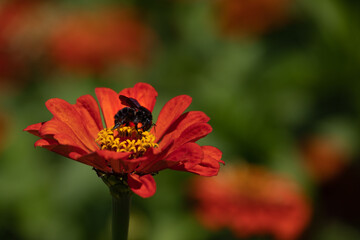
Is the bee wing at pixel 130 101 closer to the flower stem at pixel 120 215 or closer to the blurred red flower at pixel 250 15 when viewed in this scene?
the flower stem at pixel 120 215

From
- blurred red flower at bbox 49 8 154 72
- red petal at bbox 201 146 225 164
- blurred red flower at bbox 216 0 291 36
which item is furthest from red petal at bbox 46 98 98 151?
blurred red flower at bbox 216 0 291 36

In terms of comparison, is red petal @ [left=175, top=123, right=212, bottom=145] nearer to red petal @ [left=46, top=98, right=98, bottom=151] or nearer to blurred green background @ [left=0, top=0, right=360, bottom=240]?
red petal @ [left=46, top=98, right=98, bottom=151]

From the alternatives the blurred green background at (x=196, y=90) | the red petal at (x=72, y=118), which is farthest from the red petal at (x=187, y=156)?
the blurred green background at (x=196, y=90)

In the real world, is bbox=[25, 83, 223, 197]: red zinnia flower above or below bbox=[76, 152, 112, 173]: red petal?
above

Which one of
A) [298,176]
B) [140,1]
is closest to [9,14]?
[140,1]

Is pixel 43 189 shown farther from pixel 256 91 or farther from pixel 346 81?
pixel 346 81

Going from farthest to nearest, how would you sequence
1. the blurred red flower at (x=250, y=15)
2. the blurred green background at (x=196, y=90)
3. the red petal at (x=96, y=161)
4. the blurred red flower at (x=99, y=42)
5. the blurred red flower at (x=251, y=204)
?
the blurred red flower at (x=250, y=15), the blurred red flower at (x=99, y=42), the blurred green background at (x=196, y=90), the blurred red flower at (x=251, y=204), the red petal at (x=96, y=161)

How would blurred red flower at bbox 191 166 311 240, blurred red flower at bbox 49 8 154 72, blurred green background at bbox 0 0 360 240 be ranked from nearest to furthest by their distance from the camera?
blurred red flower at bbox 191 166 311 240, blurred green background at bbox 0 0 360 240, blurred red flower at bbox 49 8 154 72

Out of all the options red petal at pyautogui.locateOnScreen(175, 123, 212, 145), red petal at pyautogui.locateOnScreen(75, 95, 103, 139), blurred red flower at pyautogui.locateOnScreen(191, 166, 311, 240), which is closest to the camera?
red petal at pyautogui.locateOnScreen(175, 123, 212, 145)
